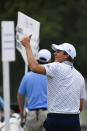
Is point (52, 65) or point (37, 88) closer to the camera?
point (52, 65)

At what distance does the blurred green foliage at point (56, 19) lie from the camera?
4016cm

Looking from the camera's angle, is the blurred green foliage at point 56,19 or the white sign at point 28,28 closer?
the white sign at point 28,28

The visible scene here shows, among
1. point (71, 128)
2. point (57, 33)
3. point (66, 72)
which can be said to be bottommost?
point (71, 128)

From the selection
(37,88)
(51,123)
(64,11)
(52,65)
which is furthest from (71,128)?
(64,11)

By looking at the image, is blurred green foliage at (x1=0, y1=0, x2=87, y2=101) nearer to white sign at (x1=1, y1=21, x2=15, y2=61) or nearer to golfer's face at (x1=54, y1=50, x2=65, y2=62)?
white sign at (x1=1, y1=21, x2=15, y2=61)

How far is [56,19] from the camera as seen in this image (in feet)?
140

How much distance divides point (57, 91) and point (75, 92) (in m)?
0.22

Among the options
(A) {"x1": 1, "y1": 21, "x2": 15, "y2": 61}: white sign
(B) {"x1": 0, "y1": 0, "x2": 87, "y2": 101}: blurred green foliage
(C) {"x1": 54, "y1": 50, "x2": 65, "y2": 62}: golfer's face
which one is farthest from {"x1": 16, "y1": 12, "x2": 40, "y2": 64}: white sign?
(B) {"x1": 0, "y1": 0, "x2": 87, "y2": 101}: blurred green foliage

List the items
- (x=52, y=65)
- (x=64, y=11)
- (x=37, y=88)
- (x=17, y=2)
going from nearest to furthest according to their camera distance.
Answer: (x=52, y=65)
(x=37, y=88)
(x=17, y=2)
(x=64, y=11)

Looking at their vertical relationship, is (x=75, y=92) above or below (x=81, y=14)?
below

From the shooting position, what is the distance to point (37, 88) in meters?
9.94

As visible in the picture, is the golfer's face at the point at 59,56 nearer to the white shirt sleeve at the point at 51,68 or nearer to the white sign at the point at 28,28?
the white shirt sleeve at the point at 51,68

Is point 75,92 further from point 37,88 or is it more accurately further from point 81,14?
point 81,14

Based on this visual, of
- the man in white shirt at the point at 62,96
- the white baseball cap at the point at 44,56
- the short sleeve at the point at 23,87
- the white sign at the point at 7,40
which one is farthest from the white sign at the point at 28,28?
the man in white shirt at the point at 62,96
